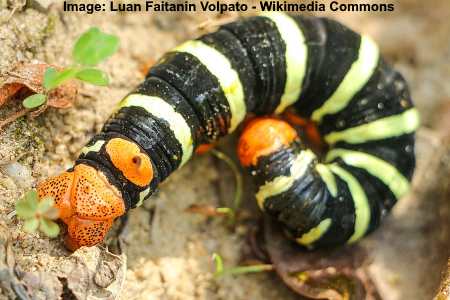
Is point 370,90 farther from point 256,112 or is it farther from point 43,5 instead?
point 43,5

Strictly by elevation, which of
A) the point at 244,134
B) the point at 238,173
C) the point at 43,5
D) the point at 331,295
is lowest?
the point at 331,295

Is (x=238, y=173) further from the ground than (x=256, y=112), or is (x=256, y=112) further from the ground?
(x=256, y=112)

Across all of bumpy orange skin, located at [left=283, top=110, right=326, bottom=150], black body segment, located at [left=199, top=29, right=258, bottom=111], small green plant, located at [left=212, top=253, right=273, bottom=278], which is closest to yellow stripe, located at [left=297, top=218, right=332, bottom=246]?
small green plant, located at [left=212, top=253, right=273, bottom=278]

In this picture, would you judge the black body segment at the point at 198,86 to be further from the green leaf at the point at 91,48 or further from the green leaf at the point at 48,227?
the green leaf at the point at 48,227

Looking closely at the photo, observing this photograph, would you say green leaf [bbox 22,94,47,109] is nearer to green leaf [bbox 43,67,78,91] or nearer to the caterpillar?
green leaf [bbox 43,67,78,91]

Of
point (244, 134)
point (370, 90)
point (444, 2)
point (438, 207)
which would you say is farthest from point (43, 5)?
point (444, 2)

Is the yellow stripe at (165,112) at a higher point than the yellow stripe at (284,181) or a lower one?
higher

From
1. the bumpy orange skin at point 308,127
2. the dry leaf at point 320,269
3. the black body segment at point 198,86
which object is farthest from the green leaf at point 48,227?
the bumpy orange skin at point 308,127
